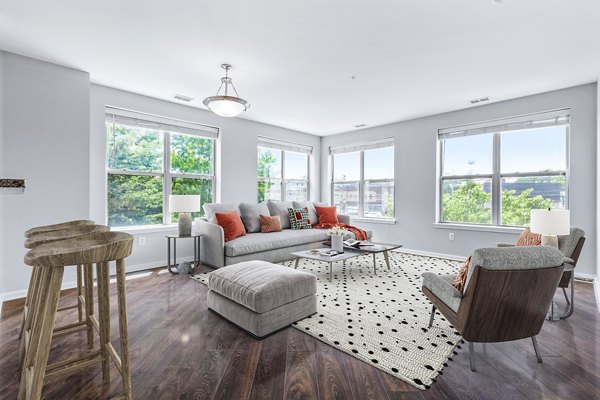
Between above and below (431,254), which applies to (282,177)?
above

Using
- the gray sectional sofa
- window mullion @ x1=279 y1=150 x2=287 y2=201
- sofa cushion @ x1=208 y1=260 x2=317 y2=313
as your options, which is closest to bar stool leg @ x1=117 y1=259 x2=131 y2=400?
sofa cushion @ x1=208 y1=260 x2=317 y2=313

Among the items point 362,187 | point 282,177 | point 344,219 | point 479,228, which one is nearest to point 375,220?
point 344,219

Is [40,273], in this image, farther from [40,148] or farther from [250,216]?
[250,216]

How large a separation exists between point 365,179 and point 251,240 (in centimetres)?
323

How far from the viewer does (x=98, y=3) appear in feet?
7.25

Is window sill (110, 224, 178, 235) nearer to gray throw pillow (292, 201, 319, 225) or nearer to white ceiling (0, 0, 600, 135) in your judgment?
white ceiling (0, 0, 600, 135)

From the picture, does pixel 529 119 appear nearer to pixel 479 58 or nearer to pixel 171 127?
pixel 479 58

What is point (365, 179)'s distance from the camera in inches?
253

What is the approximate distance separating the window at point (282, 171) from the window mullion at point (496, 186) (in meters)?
3.67

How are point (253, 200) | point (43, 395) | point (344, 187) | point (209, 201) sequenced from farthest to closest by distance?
point (344, 187), point (253, 200), point (209, 201), point (43, 395)

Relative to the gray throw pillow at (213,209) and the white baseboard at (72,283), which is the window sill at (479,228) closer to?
the gray throw pillow at (213,209)

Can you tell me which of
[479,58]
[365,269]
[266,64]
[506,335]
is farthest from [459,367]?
[266,64]

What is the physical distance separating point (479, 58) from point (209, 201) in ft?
14.1

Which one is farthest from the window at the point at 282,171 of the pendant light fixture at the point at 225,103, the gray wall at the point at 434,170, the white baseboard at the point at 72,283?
the pendant light fixture at the point at 225,103
